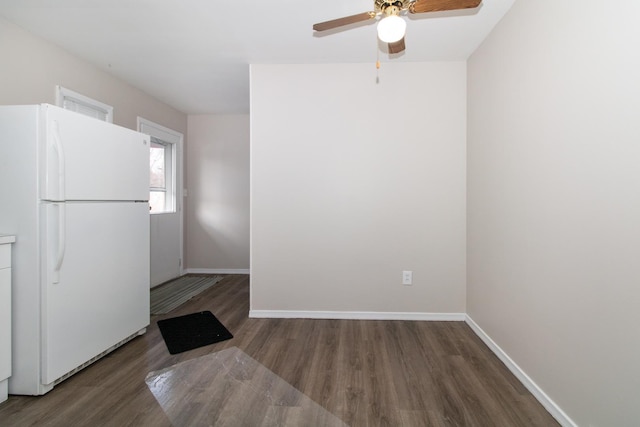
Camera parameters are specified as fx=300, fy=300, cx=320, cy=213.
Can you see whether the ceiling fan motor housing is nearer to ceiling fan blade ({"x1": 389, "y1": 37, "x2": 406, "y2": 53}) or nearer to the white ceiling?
ceiling fan blade ({"x1": 389, "y1": 37, "x2": 406, "y2": 53})

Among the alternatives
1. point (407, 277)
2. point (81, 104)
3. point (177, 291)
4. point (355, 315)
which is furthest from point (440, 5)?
point (177, 291)

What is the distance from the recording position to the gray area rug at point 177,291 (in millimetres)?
3281

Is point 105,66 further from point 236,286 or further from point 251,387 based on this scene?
point 251,387

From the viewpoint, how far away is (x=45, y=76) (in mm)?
2463

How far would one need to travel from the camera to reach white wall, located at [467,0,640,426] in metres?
1.20

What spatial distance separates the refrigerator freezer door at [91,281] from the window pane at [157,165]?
79.5 inches

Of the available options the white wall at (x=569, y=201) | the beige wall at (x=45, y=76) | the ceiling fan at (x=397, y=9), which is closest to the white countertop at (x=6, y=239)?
the beige wall at (x=45, y=76)

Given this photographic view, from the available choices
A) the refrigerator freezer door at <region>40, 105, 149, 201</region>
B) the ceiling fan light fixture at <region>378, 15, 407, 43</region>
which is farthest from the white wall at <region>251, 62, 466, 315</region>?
the ceiling fan light fixture at <region>378, 15, 407, 43</region>

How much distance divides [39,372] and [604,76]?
3243 millimetres

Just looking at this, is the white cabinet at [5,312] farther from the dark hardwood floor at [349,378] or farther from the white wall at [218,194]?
the white wall at [218,194]

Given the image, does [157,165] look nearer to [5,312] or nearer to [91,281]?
[91,281]

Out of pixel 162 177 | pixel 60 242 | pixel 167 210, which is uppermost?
pixel 162 177

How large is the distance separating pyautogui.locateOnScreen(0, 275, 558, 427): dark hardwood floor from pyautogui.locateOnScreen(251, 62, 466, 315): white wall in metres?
0.33

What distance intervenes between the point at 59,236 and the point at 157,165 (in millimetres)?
2793
